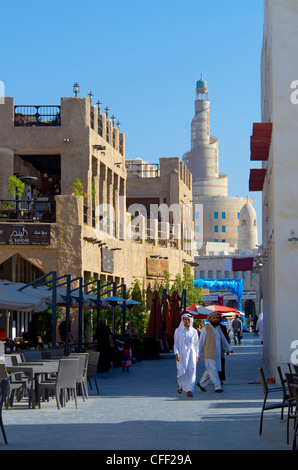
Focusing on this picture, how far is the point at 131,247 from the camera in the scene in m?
42.8

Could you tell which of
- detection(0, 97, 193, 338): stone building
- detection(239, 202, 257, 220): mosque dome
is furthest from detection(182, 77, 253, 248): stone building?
detection(0, 97, 193, 338): stone building

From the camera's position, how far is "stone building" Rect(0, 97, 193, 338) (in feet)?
106

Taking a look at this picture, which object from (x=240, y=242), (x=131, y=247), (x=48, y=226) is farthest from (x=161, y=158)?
(x=240, y=242)

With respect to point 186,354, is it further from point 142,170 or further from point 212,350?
point 142,170

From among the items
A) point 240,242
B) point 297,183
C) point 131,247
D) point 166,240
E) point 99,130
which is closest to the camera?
point 297,183

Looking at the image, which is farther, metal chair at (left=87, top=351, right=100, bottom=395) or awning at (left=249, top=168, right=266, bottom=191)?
awning at (left=249, top=168, right=266, bottom=191)

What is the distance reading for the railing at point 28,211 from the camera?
32.2m

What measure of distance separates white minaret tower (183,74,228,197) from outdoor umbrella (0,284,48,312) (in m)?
152

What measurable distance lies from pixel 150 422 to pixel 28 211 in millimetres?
21108

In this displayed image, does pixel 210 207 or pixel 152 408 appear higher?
pixel 210 207

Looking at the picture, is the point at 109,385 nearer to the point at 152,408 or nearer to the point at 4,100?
the point at 152,408

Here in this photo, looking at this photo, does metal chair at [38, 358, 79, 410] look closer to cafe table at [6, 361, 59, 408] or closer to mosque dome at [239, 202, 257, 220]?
cafe table at [6, 361, 59, 408]

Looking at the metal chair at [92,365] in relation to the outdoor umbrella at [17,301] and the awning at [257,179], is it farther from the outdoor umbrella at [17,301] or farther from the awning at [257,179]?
the awning at [257,179]

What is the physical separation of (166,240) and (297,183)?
30.3m
